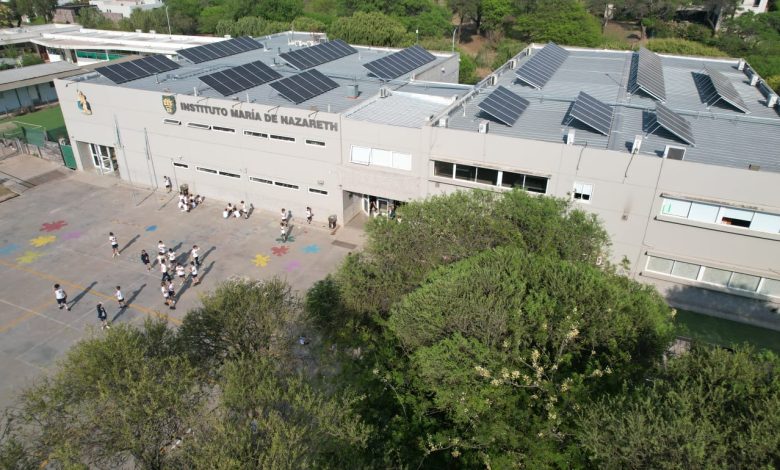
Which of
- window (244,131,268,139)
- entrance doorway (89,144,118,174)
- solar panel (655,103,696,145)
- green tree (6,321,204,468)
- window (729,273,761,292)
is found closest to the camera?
green tree (6,321,204,468)

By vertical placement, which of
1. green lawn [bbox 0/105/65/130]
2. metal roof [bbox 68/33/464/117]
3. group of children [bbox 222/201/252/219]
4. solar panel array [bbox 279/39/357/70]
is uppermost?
solar panel array [bbox 279/39/357/70]

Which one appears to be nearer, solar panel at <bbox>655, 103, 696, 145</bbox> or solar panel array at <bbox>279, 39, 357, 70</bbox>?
solar panel at <bbox>655, 103, 696, 145</bbox>

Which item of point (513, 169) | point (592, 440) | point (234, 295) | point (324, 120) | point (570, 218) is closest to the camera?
point (592, 440)

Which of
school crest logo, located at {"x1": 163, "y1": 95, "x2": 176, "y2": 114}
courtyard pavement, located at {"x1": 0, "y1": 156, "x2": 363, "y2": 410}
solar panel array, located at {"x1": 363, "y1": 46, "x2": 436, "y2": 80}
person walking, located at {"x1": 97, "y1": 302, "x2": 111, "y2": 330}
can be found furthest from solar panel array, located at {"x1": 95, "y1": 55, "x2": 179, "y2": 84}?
person walking, located at {"x1": 97, "y1": 302, "x2": 111, "y2": 330}

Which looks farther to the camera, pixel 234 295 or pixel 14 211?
pixel 14 211

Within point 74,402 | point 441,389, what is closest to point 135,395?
point 74,402

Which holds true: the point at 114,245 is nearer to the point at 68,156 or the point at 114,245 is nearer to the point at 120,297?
the point at 120,297

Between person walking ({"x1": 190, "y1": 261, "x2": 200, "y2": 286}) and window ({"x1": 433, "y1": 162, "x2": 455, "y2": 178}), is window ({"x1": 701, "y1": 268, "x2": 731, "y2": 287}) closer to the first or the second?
window ({"x1": 433, "y1": 162, "x2": 455, "y2": 178})

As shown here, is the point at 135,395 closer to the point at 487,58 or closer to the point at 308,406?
the point at 308,406
